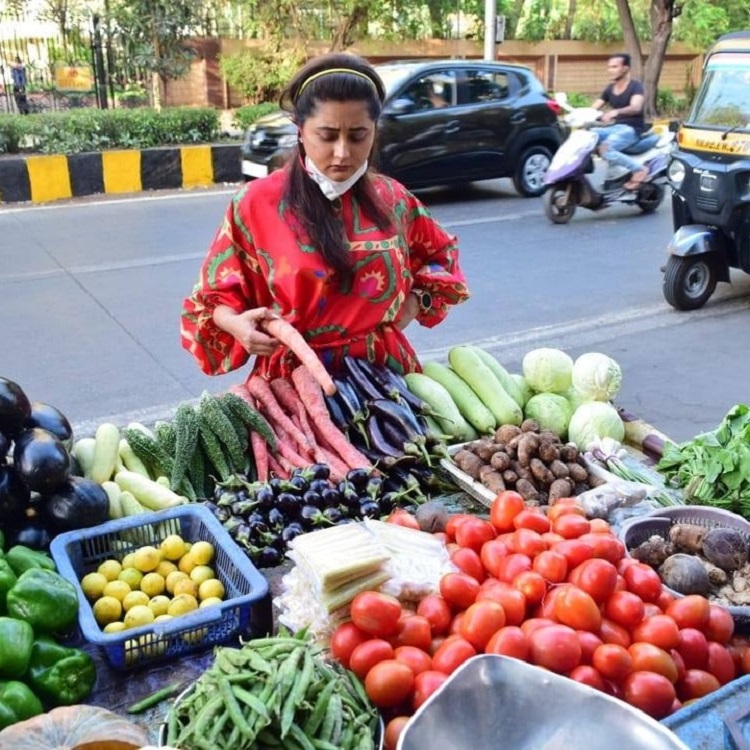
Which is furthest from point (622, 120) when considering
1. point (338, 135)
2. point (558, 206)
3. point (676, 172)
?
point (338, 135)

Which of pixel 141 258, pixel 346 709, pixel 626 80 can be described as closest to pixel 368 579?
pixel 346 709

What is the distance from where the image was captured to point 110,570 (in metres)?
2.30

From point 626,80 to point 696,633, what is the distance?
995 centimetres

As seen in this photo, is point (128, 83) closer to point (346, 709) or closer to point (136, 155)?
point (136, 155)

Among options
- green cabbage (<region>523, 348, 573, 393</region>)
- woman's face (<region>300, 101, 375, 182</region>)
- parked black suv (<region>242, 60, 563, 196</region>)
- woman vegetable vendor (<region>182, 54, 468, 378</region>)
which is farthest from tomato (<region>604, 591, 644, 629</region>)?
parked black suv (<region>242, 60, 563, 196</region>)

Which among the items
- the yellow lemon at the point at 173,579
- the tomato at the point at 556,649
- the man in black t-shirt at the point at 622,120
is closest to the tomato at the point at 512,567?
the tomato at the point at 556,649

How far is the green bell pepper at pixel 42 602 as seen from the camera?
1.97 meters

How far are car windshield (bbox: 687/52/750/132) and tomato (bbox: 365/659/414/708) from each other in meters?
5.97

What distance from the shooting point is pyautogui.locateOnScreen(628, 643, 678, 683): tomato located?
1783mm

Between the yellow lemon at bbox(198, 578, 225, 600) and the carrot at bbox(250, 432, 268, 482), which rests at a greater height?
the carrot at bbox(250, 432, 268, 482)

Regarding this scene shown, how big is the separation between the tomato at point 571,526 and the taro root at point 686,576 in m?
0.25

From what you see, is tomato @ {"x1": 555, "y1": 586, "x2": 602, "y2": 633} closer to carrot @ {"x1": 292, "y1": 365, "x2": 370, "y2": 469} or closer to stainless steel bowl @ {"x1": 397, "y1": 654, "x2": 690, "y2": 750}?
stainless steel bowl @ {"x1": 397, "y1": 654, "x2": 690, "y2": 750}

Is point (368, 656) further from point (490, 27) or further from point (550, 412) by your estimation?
point (490, 27)

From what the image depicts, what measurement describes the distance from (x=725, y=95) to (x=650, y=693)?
6.15m
